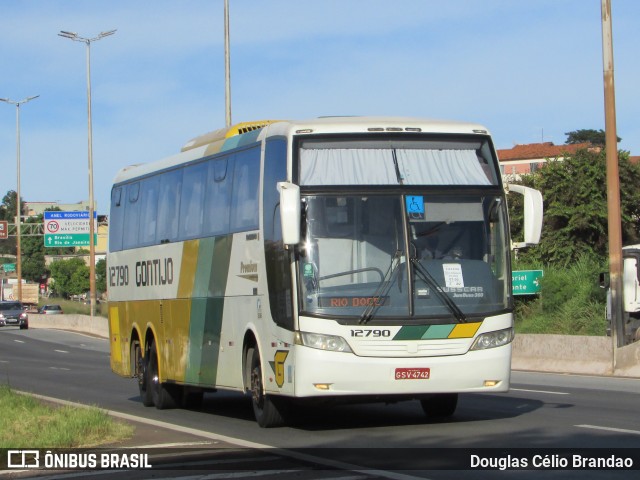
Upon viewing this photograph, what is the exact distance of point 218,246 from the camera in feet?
52.9

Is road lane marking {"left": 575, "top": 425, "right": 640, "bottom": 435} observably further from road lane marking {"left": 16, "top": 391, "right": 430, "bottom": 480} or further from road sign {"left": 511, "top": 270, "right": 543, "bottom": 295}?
road sign {"left": 511, "top": 270, "right": 543, "bottom": 295}

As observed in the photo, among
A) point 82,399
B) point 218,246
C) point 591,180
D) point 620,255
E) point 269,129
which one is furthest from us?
point 591,180

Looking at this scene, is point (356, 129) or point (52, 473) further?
point (356, 129)

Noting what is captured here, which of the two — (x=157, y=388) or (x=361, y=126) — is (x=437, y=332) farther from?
(x=157, y=388)

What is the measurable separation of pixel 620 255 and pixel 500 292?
12.6 m

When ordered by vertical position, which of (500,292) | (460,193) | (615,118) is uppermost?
(615,118)

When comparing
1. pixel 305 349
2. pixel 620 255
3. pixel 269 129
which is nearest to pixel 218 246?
pixel 269 129

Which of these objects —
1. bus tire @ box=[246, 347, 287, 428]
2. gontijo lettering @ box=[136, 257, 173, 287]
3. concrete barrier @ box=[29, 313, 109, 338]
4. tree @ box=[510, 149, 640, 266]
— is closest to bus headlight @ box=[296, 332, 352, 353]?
bus tire @ box=[246, 347, 287, 428]

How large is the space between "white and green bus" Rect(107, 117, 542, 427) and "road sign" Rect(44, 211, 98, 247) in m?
64.3

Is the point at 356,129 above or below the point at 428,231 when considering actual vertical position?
above

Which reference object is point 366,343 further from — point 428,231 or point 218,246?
point 218,246

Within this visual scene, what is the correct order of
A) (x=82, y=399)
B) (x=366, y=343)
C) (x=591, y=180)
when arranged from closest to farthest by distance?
(x=366, y=343)
(x=82, y=399)
(x=591, y=180)

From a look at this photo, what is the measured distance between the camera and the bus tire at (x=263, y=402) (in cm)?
1447

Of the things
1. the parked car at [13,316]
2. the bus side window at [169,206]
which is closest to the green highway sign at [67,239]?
the parked car at [13,316]
